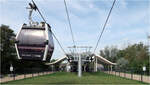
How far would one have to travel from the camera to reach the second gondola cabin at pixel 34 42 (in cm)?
939

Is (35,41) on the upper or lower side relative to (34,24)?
lower

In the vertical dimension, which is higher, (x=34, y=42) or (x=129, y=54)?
(x=34, y=42)

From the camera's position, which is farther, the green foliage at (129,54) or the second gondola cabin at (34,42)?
the green foliage at (129,54)

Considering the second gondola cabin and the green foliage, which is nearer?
the second gondola cabin

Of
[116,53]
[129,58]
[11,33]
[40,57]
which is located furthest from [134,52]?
[40,57]

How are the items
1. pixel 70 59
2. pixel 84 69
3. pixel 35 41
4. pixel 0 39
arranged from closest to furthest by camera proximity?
pixel 35 41, pixel 70 59, pixel 0 39, pixel 84 69

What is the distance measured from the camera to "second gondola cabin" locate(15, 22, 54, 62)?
9391 mm

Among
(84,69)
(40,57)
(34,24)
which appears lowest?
(84,69)

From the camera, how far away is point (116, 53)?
91.3 m

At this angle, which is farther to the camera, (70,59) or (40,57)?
(70,59)

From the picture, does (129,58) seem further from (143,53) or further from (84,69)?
(84,69)

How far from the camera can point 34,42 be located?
948 centimetres

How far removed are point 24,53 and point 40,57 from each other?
2.22 feet

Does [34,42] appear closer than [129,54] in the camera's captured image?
Yes
